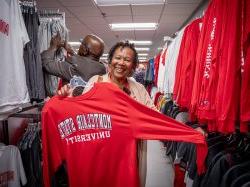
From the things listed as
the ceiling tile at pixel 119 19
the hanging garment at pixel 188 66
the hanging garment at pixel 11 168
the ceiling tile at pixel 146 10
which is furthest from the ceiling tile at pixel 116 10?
the hanging garment at pixel 11 168

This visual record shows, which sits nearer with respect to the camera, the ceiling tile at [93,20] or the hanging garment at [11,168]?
the hanging garment at [11,168]

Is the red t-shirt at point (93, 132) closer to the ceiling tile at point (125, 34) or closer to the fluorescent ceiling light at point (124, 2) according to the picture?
the fluorescent ceiling light at point (124, 2)

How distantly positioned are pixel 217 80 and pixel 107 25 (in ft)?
21.5

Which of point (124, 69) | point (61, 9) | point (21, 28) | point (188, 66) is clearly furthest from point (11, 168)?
point (61, 9)

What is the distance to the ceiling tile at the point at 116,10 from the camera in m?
5.83

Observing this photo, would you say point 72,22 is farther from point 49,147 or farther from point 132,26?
point 49,147

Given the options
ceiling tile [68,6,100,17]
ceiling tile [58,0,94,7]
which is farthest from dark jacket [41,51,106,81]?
ceiling tile [68,6,100,17]

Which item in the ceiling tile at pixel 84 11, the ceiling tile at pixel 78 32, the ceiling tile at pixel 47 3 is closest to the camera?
the ceiling tile at pixel 47 3

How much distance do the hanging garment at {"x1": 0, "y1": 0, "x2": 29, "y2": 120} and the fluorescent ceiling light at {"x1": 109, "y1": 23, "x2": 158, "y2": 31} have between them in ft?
19.7

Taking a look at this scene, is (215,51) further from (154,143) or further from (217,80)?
(154,143)

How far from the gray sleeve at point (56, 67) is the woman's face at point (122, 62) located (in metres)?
0.52

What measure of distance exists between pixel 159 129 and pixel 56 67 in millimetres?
1202

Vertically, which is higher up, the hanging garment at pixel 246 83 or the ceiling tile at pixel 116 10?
the ceiling tile at pixel 116 10

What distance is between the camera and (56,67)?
2.30 metres
